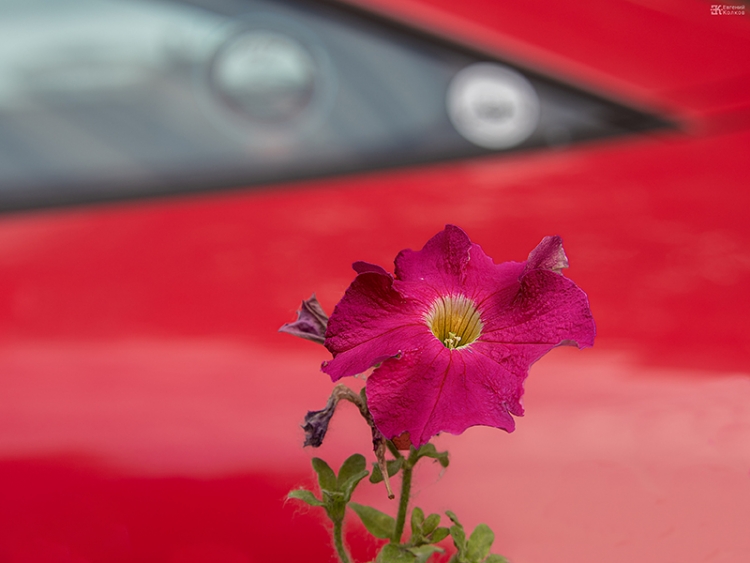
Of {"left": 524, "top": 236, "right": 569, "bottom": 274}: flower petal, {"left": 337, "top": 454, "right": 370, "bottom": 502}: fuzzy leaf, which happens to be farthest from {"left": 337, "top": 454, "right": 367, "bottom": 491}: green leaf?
{"left": 524, "top": 236, "right": 569, "bottom": 274}: flower petal

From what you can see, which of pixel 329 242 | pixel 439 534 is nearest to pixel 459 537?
pixel 439 534

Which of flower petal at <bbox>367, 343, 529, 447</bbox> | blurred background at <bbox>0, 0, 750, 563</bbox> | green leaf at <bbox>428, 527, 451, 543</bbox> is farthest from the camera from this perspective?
blurred background at <bbox>0, 0, 750, 563</bbox>

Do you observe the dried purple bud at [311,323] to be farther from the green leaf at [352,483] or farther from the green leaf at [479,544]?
the green leaf at [479,544]

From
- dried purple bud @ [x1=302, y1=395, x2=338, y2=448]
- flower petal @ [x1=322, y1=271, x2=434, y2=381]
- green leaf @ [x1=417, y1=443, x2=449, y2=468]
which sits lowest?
green leaf @ [x1=417, y1=443, x2=449, y2=468]

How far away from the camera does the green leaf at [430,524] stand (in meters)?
0.66

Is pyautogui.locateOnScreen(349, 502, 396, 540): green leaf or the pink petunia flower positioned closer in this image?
the pink petunia flower

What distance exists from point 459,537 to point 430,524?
0.11 feet

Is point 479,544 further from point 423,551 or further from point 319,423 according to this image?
point 319,423

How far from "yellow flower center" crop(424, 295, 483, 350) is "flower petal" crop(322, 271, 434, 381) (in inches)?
0.8

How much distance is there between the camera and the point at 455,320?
0.62m

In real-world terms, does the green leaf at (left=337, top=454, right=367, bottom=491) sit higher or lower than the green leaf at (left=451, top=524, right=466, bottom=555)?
higher

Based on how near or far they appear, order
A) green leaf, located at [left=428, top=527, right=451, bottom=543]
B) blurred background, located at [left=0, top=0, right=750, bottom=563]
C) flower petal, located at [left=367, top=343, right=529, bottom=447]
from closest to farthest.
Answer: flower petal, located at [left=367, top=343, right=529, bottom=447] < green leaf, located at [left=428, top=527, right=451, bottom=543] < blurred background, located at [left=0, top=0, right=750, bottom=563]

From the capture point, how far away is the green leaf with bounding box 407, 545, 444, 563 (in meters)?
0.62

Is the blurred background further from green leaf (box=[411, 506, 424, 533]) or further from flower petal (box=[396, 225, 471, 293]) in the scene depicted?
flower petal (box=[396, 225, 471, 293])
